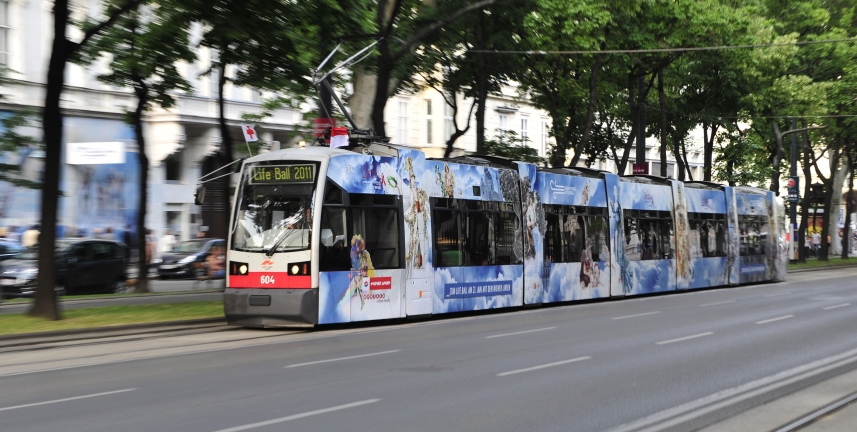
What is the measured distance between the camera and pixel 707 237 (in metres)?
31.0

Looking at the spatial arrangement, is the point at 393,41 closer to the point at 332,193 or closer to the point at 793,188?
the point at 332,193

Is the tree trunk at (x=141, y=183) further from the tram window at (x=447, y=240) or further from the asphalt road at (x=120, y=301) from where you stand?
the tram window at (x=447, y=240)

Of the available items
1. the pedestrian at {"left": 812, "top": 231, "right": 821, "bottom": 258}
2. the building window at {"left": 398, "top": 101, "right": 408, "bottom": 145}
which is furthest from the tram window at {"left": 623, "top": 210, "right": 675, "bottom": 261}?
the pedestrian at {"left": 812, "top": 231, "right": 821, "bottom": 258}

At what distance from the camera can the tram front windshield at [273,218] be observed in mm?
16250

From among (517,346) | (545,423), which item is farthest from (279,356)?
(545,423)

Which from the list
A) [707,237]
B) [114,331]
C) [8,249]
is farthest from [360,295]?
[707,237]

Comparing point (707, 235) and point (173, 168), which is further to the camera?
point (173, 168)

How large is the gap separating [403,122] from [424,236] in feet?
103

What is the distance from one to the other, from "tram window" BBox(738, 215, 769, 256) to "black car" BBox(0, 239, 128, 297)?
19.8m

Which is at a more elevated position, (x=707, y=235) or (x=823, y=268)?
(x=707, y=235)

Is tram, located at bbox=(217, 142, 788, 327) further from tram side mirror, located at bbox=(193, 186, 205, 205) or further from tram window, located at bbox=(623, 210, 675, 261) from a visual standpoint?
tram side mirror, located at bbox=(193, 186, 205, 205)

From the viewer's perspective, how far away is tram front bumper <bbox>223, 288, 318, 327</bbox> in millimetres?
15828

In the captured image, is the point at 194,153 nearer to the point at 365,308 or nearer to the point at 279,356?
the point at 365,308

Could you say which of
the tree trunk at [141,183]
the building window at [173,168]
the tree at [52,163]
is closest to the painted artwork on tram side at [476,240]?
the tree at [52,163]
